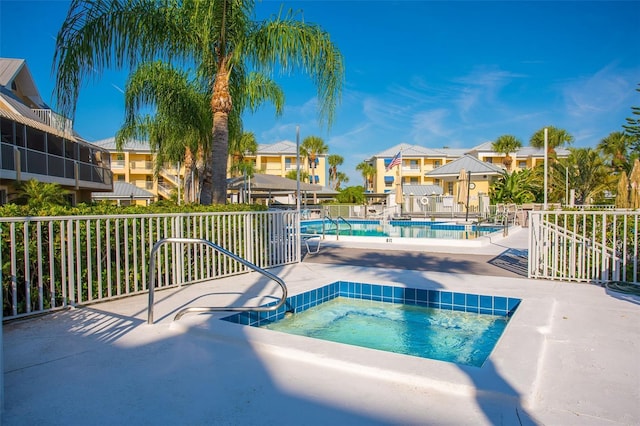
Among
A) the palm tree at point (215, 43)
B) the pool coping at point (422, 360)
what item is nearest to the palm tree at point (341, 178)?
the palm tree at point (215, 43)

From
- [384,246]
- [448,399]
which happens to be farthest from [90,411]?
[384,246]

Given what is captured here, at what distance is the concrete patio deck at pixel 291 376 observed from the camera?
2.58m

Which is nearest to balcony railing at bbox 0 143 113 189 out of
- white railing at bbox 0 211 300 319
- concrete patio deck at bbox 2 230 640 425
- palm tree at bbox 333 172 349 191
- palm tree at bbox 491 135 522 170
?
white railing at bbox 0 211 300 319

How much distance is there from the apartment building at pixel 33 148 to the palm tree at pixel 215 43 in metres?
6.47

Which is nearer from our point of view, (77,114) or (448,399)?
(448,399)

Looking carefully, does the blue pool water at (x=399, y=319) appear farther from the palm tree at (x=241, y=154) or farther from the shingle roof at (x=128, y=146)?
the shingle roof at (x=128, y=146)

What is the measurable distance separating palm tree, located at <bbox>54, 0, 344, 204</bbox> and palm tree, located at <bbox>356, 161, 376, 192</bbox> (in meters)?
58.1

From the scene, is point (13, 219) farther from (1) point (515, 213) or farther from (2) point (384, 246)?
(1) point (515, 213)

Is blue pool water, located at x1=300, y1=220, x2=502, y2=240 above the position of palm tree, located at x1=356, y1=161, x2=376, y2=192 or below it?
below

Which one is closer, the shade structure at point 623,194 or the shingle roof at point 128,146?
the shade structure at point 623,194

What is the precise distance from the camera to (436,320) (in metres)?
5.68

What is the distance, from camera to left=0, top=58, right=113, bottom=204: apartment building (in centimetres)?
1686

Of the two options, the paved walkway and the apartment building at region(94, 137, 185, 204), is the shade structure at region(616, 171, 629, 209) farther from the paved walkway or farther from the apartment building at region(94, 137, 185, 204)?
the apartment building at region(94, 137, 185, 204)

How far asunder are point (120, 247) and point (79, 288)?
0.77 metres
